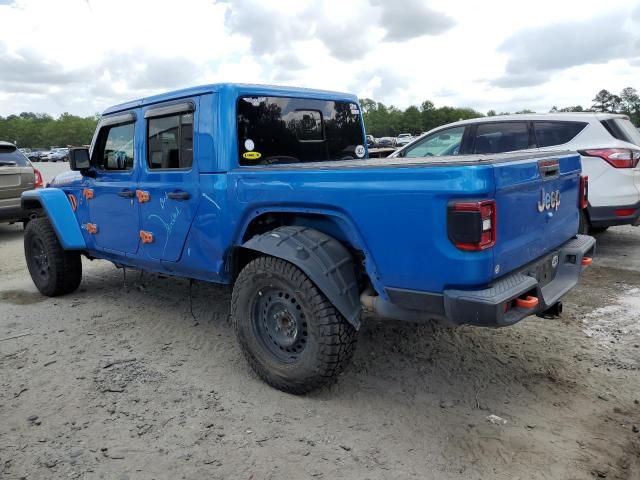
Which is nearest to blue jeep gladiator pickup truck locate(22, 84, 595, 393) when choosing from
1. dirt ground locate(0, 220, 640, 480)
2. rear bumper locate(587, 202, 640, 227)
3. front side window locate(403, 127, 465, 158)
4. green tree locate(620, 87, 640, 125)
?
dirt ground locate(0, 220, 640, 480)

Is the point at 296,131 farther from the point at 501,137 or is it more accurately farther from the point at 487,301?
the point at 501,137

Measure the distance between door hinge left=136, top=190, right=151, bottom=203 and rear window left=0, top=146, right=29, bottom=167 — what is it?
6.57m

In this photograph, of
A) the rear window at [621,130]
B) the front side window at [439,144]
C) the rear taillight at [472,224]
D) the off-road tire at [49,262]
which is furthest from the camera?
the front side window at [439,144]

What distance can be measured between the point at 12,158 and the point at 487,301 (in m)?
9.72

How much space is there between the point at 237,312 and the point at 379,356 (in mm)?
1124

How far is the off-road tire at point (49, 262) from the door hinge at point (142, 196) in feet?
5.41

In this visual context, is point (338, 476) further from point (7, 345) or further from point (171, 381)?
point (7, 345)

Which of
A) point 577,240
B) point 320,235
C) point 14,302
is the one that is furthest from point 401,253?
point 14,302

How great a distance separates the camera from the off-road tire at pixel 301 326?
3.03 metres

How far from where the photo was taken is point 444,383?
3.45 metres

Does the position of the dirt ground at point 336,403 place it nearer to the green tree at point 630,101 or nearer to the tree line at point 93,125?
the green tree at point 630,101

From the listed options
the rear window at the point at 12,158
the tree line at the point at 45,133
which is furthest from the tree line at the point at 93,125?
the rear window at the point at 12,158

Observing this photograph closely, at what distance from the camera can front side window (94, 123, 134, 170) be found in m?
4.51

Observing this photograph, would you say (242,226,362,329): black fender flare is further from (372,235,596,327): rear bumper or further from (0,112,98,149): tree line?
(0,112,98,149): tree line
